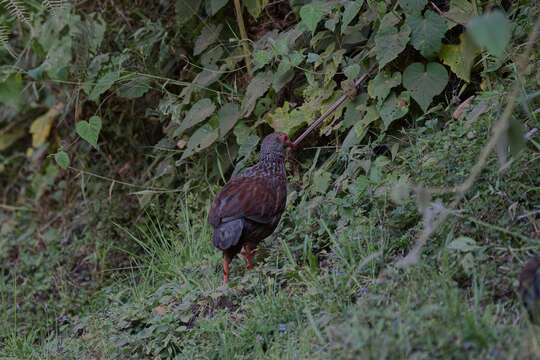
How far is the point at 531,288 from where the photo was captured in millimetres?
3633

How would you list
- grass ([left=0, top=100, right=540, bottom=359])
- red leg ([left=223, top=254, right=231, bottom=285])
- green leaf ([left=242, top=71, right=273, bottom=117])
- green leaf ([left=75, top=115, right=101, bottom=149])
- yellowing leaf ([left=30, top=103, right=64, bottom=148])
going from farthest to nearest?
yellowing leaf ([left=30, top=103, right=64, bottom=148]) < green leaf ([left=242, top=71, right=273, bottom=117]) < green leaf ([left=75, top=115, right=101, bottom=149]) < red leg ([left=223, top=254, right=231, bottom=285]) < grass ([left=0, top=100, right=540, bottom=359])

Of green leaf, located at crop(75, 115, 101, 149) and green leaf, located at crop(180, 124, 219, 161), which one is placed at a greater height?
green leaf, located at crop(75, 115, 101, 149)

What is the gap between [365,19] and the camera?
6.00 m

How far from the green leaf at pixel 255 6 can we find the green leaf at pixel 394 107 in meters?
1.21

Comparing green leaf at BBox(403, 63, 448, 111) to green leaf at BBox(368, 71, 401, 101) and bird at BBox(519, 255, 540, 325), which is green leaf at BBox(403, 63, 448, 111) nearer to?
green leaf at BBox(368, 71, 401, 101)

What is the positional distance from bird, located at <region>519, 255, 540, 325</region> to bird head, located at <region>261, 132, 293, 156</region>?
244cm

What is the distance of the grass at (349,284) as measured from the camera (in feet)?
11.7

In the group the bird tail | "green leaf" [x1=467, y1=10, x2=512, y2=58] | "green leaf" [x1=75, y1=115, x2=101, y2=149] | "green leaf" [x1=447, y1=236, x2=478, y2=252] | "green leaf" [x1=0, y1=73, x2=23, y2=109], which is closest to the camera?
"green leaf" [x1=467, y1=10, x2=512, y2=58]

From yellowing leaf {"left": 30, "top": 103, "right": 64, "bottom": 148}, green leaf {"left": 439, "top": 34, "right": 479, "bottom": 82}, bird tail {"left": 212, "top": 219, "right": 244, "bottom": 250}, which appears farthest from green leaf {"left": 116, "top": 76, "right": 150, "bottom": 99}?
green leaf {"left": 439, "top": 34, "right": 479, "bottom": 82}

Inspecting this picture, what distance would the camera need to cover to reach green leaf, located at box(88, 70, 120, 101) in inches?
255

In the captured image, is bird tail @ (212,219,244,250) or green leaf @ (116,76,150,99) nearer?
bird tail @ (212,219,244,250)

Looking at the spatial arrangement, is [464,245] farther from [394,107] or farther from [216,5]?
[216,5]

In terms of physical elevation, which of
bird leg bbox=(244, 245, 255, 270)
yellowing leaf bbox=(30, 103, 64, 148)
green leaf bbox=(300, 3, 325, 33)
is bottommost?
yellowing leaf bbox=(30, 103, 64, 148)

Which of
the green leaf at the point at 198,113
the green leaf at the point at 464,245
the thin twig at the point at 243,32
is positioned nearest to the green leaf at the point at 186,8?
the thin twig at the point at 243,32
